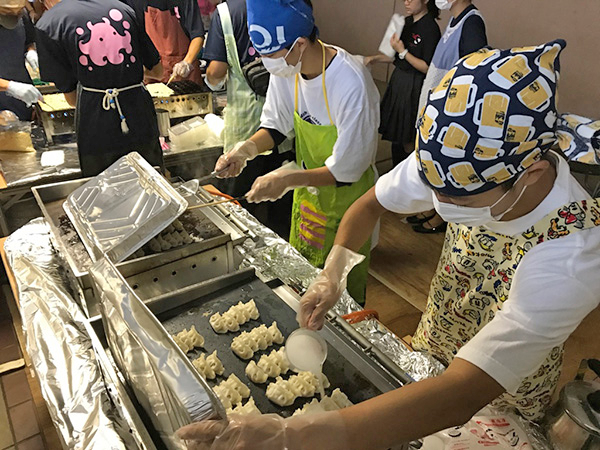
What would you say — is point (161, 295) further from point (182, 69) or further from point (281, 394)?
point (182, 69)

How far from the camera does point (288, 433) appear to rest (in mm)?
969

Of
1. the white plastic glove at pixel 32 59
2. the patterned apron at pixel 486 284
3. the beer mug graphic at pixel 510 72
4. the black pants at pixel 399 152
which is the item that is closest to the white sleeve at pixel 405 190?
the patterned apron at pixel 486 284

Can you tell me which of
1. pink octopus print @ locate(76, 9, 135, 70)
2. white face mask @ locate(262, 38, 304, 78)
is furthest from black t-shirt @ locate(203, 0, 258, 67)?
white face mask @ locate(262, 38, 304, 78)

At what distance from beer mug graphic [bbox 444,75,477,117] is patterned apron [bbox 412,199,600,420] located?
0.41 meters

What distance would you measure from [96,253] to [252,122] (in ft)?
6.82

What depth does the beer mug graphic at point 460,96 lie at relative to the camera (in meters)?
1.00

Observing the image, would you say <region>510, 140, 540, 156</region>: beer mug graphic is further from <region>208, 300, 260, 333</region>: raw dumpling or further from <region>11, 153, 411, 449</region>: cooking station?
<region>208, 300, 260, 333</region>: raw dumpling

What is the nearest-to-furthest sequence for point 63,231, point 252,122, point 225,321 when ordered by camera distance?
point 225,321, point 63,231, point 252,122

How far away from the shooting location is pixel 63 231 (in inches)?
75.6

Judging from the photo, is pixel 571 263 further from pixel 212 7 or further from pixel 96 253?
pixel 212 7

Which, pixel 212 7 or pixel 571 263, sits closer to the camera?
pixel 571 263

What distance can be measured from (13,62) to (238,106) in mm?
1973

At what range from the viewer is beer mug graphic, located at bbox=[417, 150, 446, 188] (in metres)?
1.08

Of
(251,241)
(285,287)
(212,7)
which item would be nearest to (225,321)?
(285,287)
